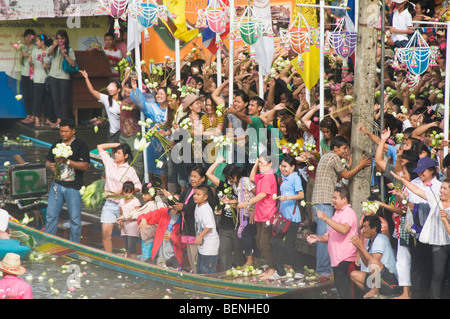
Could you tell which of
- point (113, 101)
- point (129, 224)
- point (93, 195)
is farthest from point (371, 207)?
point (113, 101)

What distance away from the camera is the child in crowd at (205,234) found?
923 cm

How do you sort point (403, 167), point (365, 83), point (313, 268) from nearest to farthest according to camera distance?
1. point (403, 167)
2. point (365, 83)
3. point (313, 268)

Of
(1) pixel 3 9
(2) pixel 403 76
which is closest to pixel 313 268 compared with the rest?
(2) pixel 403 76

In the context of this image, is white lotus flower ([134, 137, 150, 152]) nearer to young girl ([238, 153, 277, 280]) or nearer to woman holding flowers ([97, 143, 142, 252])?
woman holding flowers ([97, 143, 142, 252])

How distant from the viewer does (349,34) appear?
31.2 ft

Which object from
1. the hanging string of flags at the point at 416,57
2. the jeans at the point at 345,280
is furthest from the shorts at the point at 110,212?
the hanging string of flags at the point at 416,57

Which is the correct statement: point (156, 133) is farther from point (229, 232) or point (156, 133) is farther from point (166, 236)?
point (229, 232)

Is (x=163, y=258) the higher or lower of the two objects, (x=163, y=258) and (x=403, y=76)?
the lower

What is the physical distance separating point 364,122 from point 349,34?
56.7 inches

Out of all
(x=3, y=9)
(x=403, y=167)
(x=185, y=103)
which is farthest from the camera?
(x=3, y=9)

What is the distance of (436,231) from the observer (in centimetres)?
746

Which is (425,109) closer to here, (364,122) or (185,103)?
(364,122)

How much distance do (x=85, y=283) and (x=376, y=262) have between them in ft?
11.8
